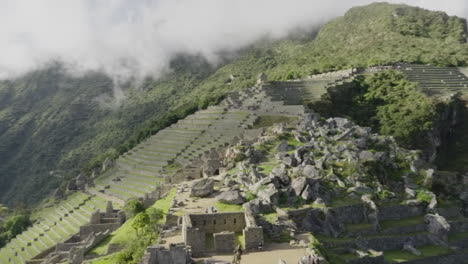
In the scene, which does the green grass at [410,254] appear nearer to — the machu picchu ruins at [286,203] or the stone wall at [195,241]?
the machu picchu ruins at [286,203]

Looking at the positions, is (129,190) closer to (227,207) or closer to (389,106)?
(227,207)

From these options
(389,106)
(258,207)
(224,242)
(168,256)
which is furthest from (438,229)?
(389,106)

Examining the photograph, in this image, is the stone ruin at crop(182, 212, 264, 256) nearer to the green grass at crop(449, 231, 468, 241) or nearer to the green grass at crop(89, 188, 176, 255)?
the green grass at crop(89, 188, 176, 255)

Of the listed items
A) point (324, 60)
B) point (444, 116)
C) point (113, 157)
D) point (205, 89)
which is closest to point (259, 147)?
point (444, 116)

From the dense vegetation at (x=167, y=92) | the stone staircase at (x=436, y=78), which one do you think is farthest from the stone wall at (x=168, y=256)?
the dense vegetation at (x=167, y=92)

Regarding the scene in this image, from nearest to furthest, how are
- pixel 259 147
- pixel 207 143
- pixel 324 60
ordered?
pixel 259 147
pixel 207 143
pixel 324 60

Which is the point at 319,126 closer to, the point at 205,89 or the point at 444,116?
the point at 444,116

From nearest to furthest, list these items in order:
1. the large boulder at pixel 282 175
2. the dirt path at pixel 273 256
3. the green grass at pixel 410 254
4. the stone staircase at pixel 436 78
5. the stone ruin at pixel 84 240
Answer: the dirt path at pixel 273 256
the green grass at pixel 410 254
the large boulder at pixel 282 175
the stone ruin at pixel 84 240
the stone staircase at pixel 436 78

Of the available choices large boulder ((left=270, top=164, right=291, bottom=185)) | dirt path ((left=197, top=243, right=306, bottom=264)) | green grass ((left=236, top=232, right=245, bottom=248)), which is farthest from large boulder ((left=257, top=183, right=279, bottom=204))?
dirt path ((left=197, top=243, right=306, bottom=264))
